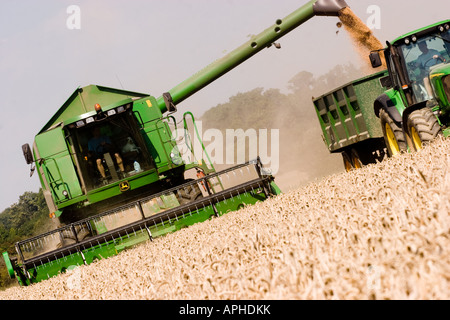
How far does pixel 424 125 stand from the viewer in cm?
807

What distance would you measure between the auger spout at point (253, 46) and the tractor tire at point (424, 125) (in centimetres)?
522

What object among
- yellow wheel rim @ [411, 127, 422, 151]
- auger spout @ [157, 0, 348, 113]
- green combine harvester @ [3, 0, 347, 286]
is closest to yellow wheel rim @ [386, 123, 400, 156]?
yellow wheel rim @ [411, 127, 422, 151]

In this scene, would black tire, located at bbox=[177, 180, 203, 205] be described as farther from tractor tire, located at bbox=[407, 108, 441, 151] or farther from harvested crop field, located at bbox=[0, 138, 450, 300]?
harvested crop field, located at bbox=[0, 138, 450, 300]

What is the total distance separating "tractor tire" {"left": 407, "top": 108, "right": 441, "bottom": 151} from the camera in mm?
7996

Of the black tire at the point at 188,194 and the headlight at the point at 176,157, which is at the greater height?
the headlight at the point at 176,157

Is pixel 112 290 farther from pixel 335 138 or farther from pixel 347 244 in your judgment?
pixel 335 138

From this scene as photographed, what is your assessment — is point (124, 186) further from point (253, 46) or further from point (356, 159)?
point (356, 159)

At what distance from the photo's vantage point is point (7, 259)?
31.1 ft

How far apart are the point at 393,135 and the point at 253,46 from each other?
4.30m

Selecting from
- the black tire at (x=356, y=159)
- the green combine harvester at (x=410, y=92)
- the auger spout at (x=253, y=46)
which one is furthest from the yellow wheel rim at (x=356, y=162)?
the auger spout at (x=253, y=46)

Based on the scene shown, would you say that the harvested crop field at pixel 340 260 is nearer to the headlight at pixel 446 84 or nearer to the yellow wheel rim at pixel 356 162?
the headlight at pixel 446 84

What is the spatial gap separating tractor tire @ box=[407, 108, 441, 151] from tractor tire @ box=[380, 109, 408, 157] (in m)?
0.87

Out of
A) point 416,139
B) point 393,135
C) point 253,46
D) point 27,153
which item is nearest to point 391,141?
point 393,135

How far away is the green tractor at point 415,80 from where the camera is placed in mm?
8367
